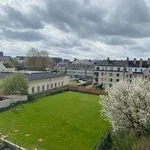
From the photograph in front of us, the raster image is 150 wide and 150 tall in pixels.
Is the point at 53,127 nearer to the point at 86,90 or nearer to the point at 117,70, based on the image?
the point at 86,90

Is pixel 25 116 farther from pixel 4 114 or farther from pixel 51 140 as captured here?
pixel 51 140

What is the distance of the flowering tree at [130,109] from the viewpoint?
14.8 m

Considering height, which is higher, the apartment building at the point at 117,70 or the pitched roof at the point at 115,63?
the pitched roof at the point at 115,63

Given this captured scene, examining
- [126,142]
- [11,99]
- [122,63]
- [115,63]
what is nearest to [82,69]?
[115,63]

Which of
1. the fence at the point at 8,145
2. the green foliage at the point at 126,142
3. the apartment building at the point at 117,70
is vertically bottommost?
the fence at the point at 8,145

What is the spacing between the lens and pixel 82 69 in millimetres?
83562

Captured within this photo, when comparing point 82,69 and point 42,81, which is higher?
point 82,69

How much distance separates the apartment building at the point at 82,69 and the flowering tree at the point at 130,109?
6490 cm

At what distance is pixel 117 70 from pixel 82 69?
105 feet

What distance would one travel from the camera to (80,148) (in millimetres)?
14938

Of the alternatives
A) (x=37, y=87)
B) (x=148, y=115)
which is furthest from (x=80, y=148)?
(x=37, y=87)

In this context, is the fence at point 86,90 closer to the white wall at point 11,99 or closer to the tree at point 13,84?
the white wall at point 11,99

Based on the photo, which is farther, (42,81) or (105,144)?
(42,81)

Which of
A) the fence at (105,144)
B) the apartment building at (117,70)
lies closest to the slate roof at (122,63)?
the apartment building at (117,70)
